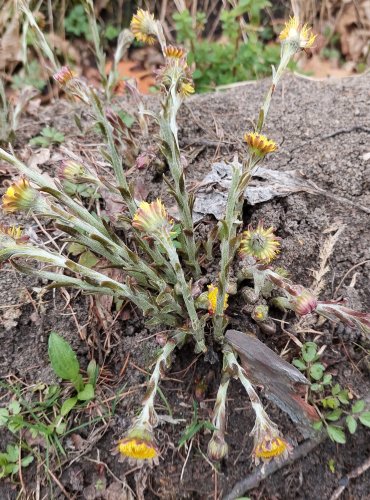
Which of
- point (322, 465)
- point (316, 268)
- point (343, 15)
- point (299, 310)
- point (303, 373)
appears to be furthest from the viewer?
point (343, 15)

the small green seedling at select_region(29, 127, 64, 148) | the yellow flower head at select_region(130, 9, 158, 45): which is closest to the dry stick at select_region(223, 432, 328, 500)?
the yellow flower head at select_region(130, 9, 158, 45)

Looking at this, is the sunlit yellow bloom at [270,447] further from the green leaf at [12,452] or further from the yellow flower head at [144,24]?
the yellow flower head at [144,24]

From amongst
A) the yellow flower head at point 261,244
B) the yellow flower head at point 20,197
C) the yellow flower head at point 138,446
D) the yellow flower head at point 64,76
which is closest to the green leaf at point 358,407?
the yellow flower head at point 261,244

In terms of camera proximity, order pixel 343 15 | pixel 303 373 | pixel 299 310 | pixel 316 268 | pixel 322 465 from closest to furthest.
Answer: pixel 299 310 → pixel 322 465 → pixel 303 373 → pixel 316 268 → pixel 343 15

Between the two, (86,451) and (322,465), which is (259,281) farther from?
(86,451)

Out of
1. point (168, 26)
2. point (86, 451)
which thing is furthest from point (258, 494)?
point (168, 26)

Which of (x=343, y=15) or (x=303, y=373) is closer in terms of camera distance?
(x=303, y=373)

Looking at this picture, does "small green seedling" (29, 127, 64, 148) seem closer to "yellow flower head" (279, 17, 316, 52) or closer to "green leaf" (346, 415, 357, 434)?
"yellow flower head" (279, 17, 316, 52)

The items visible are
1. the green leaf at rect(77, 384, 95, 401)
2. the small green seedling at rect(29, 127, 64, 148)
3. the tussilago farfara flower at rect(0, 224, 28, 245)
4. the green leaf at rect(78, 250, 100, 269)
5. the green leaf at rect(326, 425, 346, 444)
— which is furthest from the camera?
the small green seedling at rect(29, 127, 64, 148)
